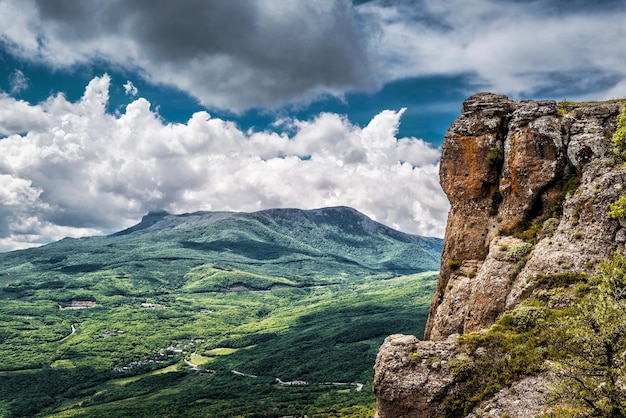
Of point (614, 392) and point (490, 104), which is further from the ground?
point (490, 104)

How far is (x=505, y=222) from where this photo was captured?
4625 cm

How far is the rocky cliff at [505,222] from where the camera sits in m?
31.5

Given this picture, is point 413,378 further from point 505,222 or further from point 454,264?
point 505,222

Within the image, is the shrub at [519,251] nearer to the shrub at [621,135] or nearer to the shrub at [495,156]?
the shrub at [495,156]

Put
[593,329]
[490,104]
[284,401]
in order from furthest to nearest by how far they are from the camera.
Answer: [284,401]
[490,104]
[593,329]

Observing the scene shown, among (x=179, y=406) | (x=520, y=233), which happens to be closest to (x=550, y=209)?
(x=520, y=233)

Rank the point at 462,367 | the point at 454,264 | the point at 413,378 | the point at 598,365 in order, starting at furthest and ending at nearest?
the point at 454,264 → the point at 413,378 → the point at 462,367 → the point at 598,365

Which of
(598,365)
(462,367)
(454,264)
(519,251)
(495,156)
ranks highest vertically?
(495,156)

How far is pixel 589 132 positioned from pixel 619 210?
418 inches

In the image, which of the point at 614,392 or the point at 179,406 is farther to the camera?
the point at 179,406

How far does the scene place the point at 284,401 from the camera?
188 meters

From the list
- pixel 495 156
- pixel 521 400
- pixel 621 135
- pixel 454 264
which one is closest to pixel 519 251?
pixel 454 264

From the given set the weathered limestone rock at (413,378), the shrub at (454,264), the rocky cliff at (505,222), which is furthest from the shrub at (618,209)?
the weathered limestone rock at (413,378)

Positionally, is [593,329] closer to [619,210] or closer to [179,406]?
[619,210]
